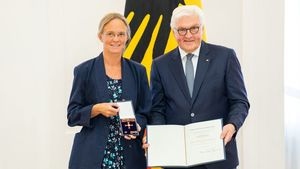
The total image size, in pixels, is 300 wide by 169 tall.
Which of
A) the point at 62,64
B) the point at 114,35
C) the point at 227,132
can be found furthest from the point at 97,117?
the point at 62,64

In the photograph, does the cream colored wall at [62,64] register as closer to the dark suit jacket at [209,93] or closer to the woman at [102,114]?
the woman at [102,114]

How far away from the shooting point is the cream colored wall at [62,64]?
2961 mm

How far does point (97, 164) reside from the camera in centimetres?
198

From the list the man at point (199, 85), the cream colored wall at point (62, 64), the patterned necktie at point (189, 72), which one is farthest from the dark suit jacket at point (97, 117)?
the cream colored wall at point (62, 64)

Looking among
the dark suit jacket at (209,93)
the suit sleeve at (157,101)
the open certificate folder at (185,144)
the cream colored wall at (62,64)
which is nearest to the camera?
the open certificate folder at (185,144)

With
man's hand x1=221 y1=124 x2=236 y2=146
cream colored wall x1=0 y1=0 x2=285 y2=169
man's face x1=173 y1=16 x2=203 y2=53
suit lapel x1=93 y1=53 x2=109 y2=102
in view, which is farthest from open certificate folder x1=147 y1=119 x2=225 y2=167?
cream colored wall x1=0 y1=0 x2=285 y2=169

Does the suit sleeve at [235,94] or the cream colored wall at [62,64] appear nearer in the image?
the suit sleeve at [235,94]

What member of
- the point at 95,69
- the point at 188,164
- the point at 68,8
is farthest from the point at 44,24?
the point at 188,164

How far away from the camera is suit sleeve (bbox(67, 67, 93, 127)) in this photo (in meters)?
1.98

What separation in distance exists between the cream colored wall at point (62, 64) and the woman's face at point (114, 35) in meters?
1.03

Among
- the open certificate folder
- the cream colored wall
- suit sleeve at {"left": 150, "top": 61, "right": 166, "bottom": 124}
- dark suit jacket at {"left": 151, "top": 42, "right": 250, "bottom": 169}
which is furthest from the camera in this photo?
the cream colored wall

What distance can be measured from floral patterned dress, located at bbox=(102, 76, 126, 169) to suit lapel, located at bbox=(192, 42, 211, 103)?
0.37 m

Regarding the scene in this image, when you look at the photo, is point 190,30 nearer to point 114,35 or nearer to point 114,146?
point 114,35

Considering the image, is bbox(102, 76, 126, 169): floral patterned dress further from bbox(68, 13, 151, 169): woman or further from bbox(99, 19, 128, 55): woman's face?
bbox(99, 19, 128, 55): woman's face
